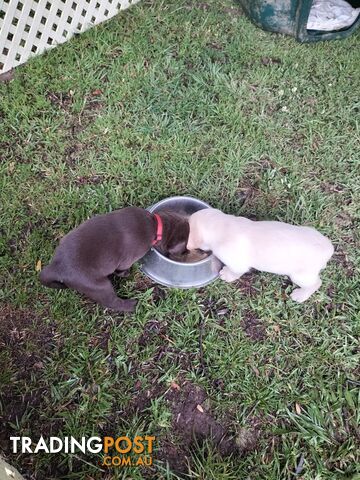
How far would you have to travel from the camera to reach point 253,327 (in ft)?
10.5

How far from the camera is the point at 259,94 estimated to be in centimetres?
410

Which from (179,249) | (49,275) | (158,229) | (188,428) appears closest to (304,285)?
(179,249)

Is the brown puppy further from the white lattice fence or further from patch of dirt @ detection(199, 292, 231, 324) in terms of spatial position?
the white lattice fence

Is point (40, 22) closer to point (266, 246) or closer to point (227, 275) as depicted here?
point (227, 275)

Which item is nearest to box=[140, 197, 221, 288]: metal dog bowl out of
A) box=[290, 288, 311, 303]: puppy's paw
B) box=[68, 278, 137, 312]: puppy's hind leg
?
box=[68, 278, 137, 312]: puppy's hind leg

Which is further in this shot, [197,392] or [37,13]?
[37,13]

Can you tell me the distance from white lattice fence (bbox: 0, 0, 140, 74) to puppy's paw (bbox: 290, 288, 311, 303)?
3.12 meters

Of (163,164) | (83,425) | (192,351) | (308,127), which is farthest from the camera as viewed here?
(308,127)

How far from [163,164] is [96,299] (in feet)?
4.44

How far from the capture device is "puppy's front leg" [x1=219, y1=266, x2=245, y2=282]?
320 cm

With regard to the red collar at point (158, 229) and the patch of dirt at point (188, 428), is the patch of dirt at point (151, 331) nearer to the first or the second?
the patch of dirt at point (188, 428)

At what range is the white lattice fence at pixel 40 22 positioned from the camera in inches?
155

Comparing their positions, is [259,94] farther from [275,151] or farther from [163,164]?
[163,164]

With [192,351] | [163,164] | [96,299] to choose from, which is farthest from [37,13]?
[192,351]
